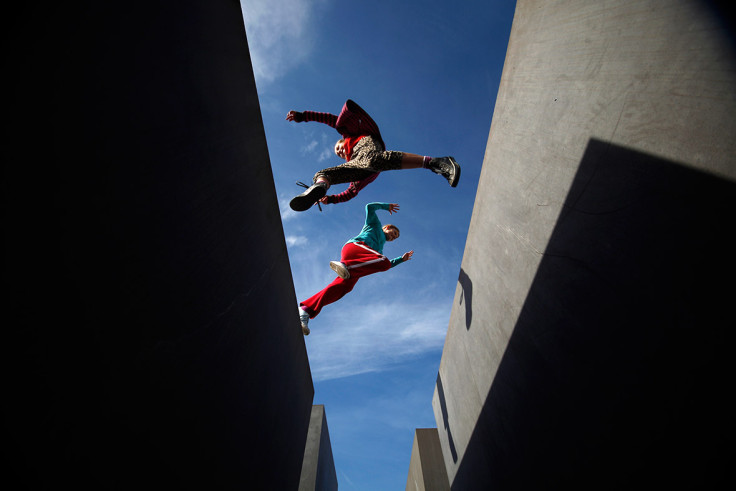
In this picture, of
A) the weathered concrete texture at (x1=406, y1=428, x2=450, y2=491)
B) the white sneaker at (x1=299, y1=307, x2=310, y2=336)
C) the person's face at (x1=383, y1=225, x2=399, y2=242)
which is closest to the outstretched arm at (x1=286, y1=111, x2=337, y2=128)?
the person's face at (x1=383, y1=225, x2=399, y2=242)

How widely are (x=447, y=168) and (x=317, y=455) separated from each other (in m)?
5.83

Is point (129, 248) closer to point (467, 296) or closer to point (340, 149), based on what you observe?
point (340, 149)

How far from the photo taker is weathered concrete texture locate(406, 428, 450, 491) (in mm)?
5387

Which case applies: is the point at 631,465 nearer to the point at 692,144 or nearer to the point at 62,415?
the point at 692,144

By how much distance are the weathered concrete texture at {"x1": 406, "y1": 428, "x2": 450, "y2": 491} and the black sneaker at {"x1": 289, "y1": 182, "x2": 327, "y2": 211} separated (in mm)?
5547

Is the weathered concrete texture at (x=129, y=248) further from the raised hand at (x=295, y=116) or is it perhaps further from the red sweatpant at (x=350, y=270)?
the raised hand at (x=295, y=116)

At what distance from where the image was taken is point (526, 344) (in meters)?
2.30

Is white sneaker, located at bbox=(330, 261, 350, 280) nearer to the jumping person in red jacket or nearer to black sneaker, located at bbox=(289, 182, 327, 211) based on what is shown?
the jumping person in red jacket

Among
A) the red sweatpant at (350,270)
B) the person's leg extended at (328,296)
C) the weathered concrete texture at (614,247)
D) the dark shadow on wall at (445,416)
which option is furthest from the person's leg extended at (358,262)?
the dark shadow on wall at (445,416)

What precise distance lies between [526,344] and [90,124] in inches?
108

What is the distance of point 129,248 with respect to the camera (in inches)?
41.1

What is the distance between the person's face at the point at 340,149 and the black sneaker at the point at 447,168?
1.24 meters

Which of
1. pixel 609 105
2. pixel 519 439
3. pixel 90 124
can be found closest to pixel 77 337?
pixel 90 124

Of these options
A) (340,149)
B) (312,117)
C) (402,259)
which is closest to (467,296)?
(402,259)
